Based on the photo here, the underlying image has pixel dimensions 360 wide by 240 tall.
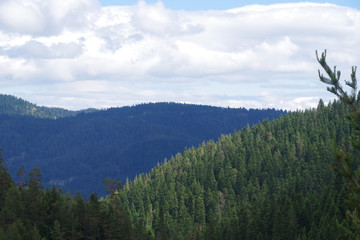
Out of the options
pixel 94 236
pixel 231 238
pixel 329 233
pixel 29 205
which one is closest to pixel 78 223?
pixel 94 236

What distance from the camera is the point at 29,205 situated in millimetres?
84312

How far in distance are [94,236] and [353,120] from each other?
65.9 metres

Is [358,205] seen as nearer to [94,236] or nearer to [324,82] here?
[324,82]

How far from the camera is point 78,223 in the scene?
265 ft

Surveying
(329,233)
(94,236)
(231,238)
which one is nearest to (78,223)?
(94,236)

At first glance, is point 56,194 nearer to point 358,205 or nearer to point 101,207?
point 101,207

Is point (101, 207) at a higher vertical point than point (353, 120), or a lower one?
lower

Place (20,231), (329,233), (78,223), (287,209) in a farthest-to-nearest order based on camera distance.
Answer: (287,209) → (329,233) → (78,223) → (20,231)

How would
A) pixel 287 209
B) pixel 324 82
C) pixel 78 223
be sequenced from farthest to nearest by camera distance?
pixel 287 209
pixel 78 223
pixel 324 82

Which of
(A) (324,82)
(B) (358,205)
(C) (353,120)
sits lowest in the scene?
(B) (358,205)

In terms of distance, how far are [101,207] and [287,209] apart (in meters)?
57.9

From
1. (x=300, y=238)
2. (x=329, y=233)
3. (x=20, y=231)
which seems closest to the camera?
(x=20, y=231)

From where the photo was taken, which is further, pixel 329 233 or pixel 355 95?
pixel 329 233

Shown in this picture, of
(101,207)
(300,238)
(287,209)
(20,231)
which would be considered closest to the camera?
(20,231)
